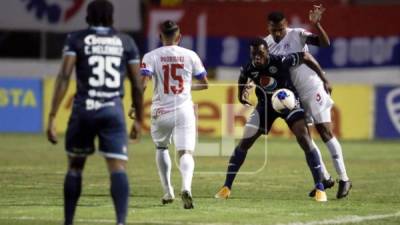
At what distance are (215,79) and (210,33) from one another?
4.30 ft

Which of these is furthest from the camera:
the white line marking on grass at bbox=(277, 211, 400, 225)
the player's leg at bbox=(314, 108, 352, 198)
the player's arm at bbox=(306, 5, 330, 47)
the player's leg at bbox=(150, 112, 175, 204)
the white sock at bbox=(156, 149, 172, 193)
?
the player's leg at bbox=(314, 108, 352, 198)

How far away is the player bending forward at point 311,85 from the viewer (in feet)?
50.2

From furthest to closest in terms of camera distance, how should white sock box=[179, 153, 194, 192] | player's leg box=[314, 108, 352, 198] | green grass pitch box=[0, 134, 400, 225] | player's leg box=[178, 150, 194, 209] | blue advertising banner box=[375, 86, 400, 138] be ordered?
1. blue advertising banner box=[375, 86, 400, 138]
2. player's leg box=[314, 108, 352, 198]
3. white sock box=[179, 153, 194, 192]
4. player's leg box=[178, 150, 194, 209]
5. green grass pitch box=[0, 134, 400, 225]

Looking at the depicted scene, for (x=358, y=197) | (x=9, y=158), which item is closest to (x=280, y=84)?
(x=358, y=197)

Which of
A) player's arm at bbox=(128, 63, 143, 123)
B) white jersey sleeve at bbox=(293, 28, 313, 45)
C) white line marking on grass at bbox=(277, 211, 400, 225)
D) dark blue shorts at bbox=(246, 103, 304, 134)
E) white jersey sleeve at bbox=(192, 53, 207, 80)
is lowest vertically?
white line marking on grass at bbox=(277, 211, 400, 225)

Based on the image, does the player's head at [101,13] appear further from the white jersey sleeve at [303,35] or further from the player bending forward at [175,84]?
the white jersey sleeve at [303,35]

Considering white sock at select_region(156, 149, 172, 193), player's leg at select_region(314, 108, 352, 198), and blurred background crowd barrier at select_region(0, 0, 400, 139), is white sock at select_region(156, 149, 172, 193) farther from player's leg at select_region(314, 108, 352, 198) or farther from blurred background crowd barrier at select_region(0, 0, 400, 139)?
blurred background crowd barrier at select_region(0, 0, 400, 139)

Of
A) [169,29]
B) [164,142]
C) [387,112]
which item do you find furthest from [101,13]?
[387,112]

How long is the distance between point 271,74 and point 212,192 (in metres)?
1.96

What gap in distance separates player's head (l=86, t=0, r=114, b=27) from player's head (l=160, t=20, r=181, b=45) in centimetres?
262

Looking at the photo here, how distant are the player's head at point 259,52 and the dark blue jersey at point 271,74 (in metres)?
0.12

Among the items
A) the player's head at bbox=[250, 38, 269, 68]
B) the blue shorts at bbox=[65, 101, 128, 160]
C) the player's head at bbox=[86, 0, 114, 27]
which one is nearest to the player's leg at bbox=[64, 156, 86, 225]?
the blue shorts at bbox=[65, 101, 128, 160]

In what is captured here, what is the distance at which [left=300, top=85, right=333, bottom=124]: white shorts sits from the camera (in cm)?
1567

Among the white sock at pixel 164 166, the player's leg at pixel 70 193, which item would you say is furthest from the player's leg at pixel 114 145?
the white sock at pixel 164 166
